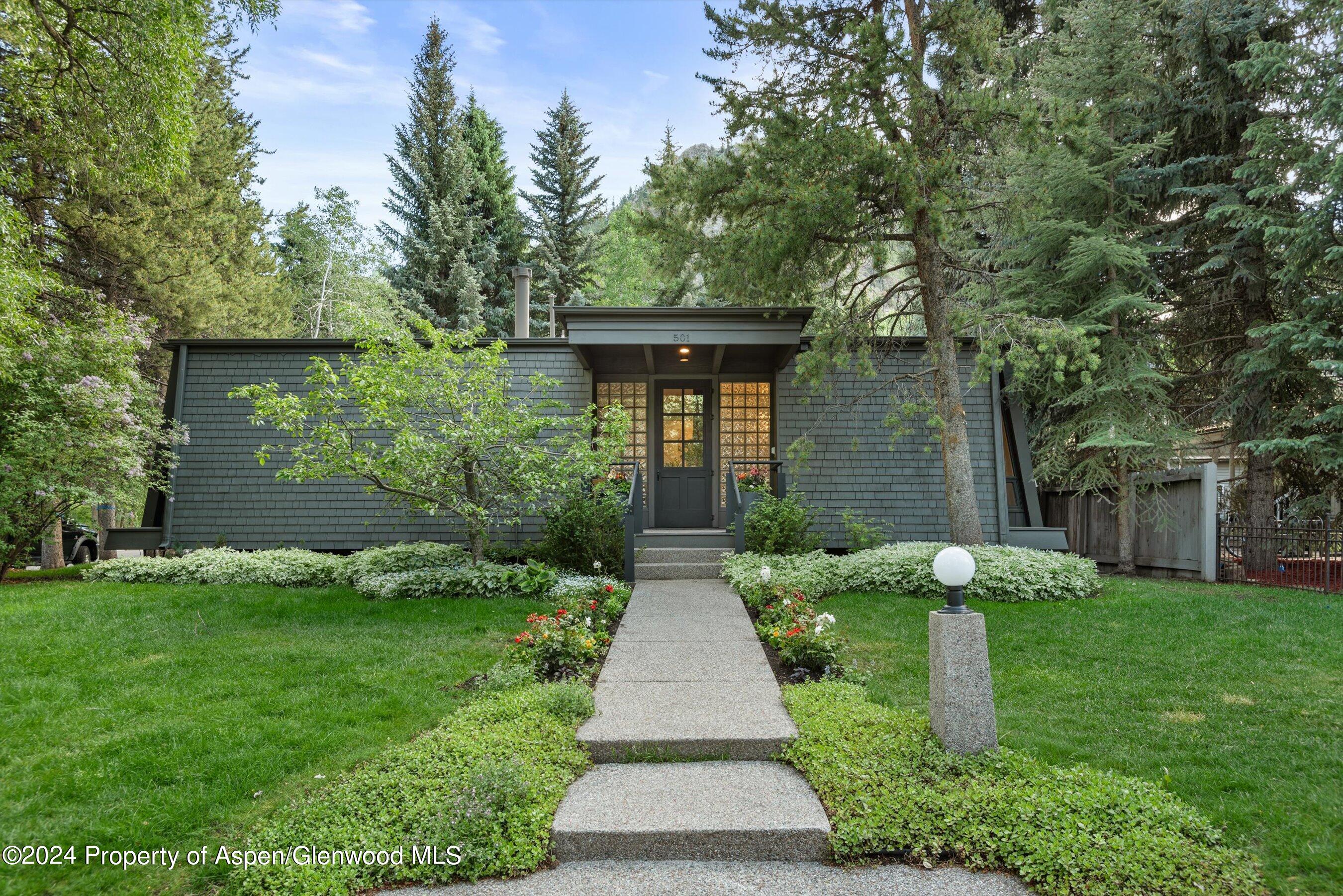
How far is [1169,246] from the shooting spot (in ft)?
30.5

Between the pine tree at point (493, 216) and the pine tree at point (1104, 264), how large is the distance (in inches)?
551

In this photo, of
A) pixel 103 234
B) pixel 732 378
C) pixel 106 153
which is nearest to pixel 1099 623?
pixel 732 378

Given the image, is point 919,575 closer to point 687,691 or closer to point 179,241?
point 687,691

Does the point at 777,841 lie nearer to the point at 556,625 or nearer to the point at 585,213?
the point at 556,625

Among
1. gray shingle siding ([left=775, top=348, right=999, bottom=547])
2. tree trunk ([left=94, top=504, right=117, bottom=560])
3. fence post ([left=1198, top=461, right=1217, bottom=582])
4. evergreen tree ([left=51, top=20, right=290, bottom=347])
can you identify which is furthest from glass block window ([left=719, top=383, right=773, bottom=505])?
tree trunk ([left=94, top=504, right=117, bottom=560])

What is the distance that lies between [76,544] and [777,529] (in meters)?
12.1

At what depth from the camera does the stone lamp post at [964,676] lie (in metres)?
3.09

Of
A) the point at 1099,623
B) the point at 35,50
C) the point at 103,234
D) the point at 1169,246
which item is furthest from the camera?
the point at 103,234

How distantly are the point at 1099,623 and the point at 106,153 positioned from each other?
11.1m

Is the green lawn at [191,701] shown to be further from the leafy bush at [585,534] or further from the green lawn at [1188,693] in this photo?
the green lawn at [1188,693]

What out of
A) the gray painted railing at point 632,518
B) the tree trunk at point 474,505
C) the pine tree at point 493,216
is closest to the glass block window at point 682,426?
the gray painted railing at point 632,518

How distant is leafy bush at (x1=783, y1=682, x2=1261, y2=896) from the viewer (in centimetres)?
Result: 234

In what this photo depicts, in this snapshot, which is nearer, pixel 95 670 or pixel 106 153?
pixel 95 670

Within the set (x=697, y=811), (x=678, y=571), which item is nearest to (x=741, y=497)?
(x=678, y=571)
